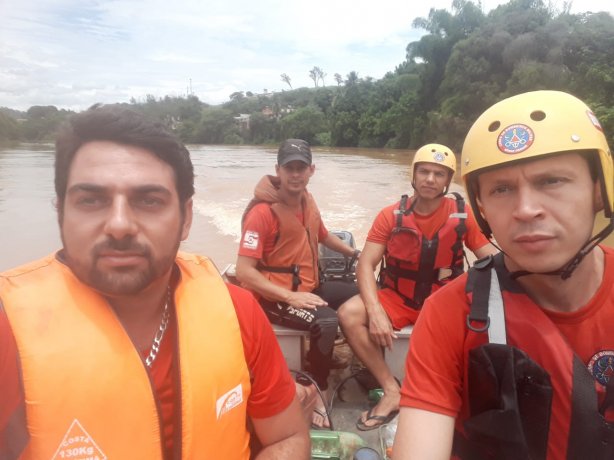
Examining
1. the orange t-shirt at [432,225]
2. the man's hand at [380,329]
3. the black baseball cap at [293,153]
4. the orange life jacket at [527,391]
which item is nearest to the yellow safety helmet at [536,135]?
the orange life jacket at [527,391]

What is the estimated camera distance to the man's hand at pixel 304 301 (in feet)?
9.88

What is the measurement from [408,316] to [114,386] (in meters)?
2.28

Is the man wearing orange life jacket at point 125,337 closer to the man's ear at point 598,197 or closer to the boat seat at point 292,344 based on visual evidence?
the man's ear at point 598,197

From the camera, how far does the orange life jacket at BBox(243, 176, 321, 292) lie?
3326 mm

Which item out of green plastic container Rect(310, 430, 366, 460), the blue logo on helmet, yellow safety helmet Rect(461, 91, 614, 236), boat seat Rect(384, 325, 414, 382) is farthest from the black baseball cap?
yellow safety helmet Rect(461, 91, 614, 236)

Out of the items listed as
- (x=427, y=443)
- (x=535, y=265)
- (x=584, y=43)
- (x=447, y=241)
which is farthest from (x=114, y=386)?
(x=584, y=43)

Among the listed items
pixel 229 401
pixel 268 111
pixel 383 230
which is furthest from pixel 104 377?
pixel 268 111

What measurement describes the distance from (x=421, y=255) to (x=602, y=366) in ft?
6.42

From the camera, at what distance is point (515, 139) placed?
49.9 inches

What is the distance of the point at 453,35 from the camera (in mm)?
38812

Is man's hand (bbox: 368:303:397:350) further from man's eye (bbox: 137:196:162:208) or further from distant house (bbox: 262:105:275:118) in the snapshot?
distant house (bbox: 262:105:275:118)

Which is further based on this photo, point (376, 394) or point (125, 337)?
point (376, 394)

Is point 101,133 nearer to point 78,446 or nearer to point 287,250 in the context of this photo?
point 78,446

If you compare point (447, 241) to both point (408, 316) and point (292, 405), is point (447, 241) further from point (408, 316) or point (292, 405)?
point (292, 405)
